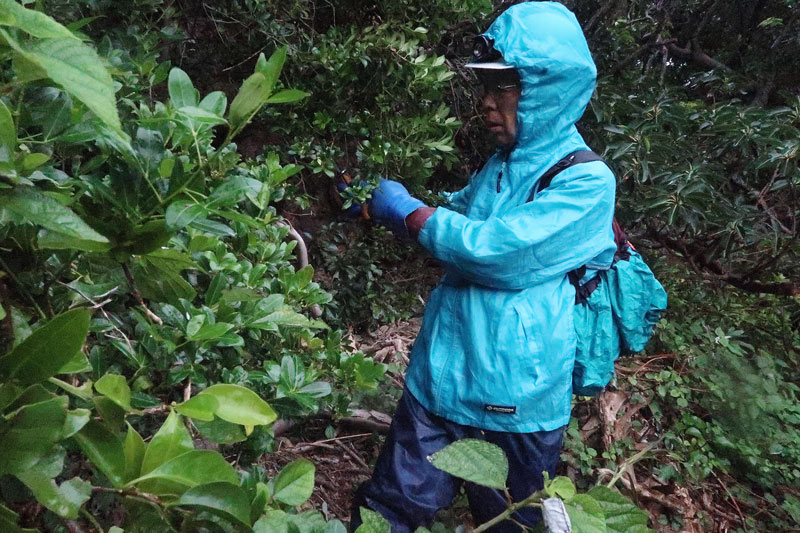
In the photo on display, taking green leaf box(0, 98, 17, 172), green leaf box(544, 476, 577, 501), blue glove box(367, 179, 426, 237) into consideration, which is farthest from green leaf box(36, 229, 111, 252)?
blue glove box(367, 179, 426, 237)

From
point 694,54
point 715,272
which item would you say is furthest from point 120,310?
point 694,54

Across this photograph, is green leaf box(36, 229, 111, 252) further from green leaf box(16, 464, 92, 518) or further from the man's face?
the man's face

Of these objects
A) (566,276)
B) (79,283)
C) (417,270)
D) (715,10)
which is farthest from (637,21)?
(79,283)

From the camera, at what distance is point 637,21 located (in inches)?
137

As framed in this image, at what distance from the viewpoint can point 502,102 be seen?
73.3 inches

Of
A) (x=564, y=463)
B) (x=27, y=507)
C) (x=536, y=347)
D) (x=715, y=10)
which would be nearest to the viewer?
(x=27, y=507)

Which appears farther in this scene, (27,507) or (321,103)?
(321,103)

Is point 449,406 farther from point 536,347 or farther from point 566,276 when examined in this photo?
point 566,276

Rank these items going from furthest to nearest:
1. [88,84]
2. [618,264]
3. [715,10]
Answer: [715,10] < [618,264] < [88,84]

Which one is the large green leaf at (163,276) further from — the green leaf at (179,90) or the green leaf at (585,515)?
the green leaf at (585,515)

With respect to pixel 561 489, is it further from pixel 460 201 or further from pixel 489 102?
pixel 460 201

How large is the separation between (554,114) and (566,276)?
0.53 metres

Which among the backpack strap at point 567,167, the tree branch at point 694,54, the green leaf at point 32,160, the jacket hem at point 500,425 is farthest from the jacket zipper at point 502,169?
the tree branch at point 694,54

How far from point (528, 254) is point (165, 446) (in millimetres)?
1266
